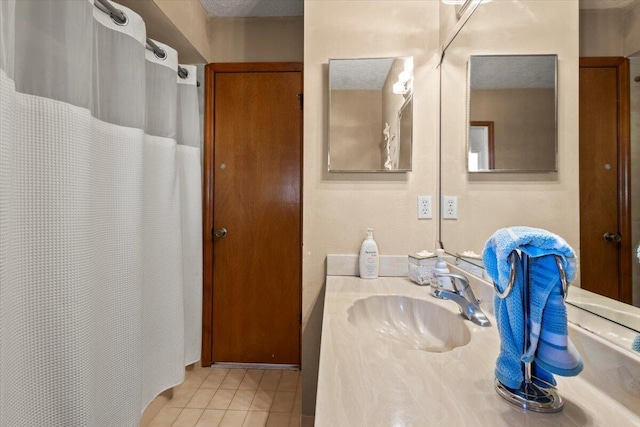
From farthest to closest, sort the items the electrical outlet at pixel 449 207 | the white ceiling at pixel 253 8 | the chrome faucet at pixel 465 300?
the white ceiling at pixel 253 8, the electrical outlet at pixel 449 207, the chrome faucet at pixel 465 300

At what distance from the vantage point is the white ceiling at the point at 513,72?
707 mm

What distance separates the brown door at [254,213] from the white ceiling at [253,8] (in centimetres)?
36

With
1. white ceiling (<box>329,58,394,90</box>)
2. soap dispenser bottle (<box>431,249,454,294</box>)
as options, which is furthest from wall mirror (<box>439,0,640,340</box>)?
white ceiling (<box>329,58,394,90</box>)

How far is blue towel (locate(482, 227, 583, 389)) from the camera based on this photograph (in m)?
0.45

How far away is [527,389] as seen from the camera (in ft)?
1.60

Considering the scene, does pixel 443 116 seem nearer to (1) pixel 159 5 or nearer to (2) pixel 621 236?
(2) pixel 621 236

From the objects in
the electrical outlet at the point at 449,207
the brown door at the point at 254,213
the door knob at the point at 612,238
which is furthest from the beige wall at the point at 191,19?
the door knob at the point at 612,238

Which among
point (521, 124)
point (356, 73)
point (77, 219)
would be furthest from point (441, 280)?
point (77, 219)

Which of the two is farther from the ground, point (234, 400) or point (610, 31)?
point (610, 31)

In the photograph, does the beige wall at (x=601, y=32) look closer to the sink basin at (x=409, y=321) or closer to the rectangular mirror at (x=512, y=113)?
the rectangular mirror at (x=512, y=113)

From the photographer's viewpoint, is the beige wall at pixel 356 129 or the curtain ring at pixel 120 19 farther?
the beige wall at pixel 356 129

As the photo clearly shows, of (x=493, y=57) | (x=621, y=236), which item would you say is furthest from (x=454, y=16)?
(x=621, y=236)

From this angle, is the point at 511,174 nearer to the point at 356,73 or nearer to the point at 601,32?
the point at 601,32

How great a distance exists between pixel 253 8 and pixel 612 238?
7.55 ft
